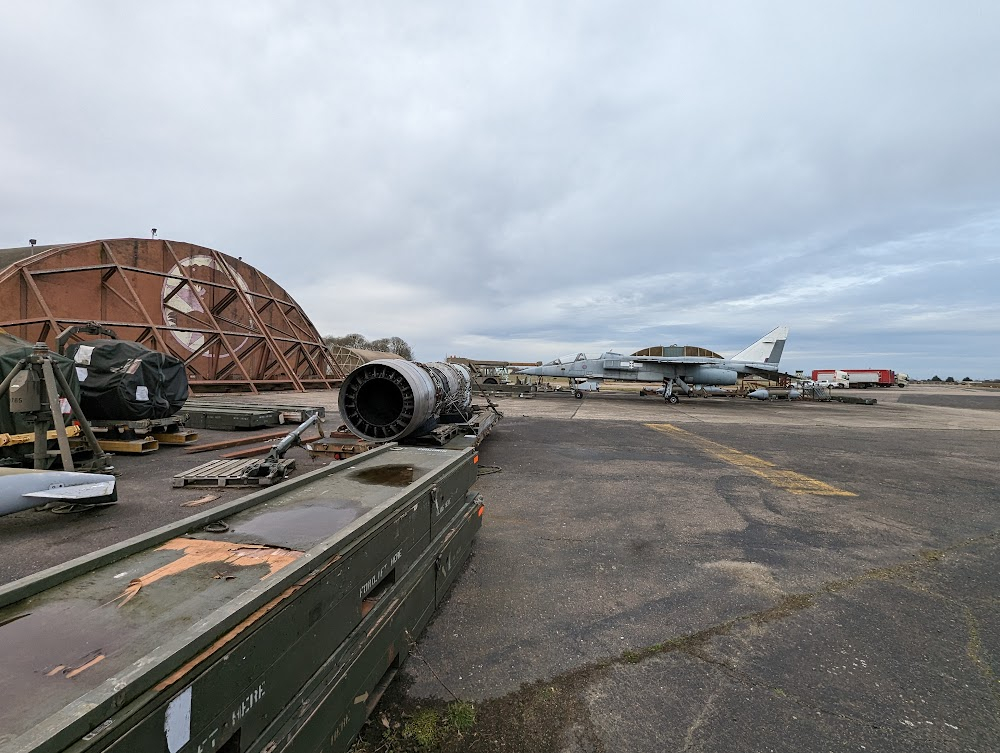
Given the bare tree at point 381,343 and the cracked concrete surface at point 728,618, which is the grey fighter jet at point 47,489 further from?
the bare tree at point 381,343

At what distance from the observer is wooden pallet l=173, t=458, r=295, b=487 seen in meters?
5.49

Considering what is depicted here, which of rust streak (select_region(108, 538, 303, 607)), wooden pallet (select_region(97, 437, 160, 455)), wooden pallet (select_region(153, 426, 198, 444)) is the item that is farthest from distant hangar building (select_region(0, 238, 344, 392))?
rust streak (select_region(108, 538, 303, 607))

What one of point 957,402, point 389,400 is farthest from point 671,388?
point 957,402

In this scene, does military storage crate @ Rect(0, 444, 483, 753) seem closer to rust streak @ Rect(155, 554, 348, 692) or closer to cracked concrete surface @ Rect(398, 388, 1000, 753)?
rust streak @ Rect(155, 554, 348, 692)

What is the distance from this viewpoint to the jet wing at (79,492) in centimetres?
406

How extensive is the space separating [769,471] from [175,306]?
23172 mm

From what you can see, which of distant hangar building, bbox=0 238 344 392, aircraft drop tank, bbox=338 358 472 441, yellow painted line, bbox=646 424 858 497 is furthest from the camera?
distant hangar building, bbox=0 238 344 392

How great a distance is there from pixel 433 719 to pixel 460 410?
21.3 ft

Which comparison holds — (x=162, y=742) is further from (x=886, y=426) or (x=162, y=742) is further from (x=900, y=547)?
(x=886, y=426)

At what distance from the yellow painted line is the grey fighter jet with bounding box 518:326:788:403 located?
12.6 m

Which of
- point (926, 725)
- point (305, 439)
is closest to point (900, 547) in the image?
point (926, 725)

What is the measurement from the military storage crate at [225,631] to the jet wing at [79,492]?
2.90m

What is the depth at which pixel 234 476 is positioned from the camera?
548cm

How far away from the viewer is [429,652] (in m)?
2.73
